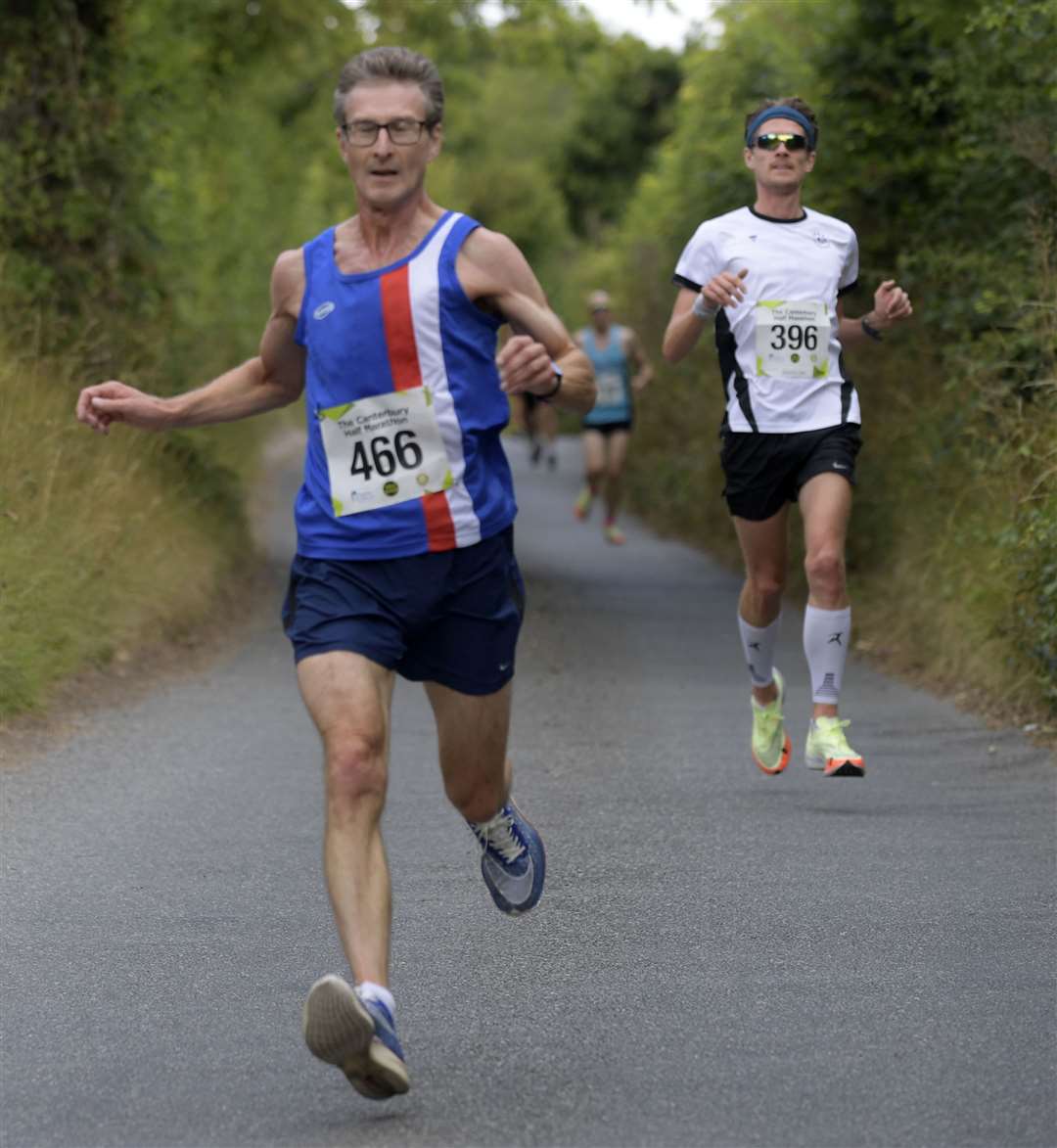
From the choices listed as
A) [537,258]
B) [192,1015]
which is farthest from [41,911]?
[537,258]

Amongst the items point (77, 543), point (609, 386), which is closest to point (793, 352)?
point (77, 543)

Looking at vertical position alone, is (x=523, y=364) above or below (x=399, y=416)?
above

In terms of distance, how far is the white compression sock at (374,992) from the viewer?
4398 mm

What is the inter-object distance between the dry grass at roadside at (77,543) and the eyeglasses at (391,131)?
5011 mm

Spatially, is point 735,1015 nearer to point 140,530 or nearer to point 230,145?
point 140,530

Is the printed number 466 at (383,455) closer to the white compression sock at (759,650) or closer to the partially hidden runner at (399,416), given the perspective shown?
the partially hidden runner at (399,416)

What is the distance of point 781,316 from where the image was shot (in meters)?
7.60

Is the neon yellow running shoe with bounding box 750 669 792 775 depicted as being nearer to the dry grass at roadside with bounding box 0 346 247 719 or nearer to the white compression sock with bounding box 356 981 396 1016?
the dry grass at roadside with bounding box 0 346 247 719

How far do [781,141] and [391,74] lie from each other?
9.65 ft

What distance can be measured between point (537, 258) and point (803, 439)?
49.9 meters

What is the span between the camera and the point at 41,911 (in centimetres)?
629

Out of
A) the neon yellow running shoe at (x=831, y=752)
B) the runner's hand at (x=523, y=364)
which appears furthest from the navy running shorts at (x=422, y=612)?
the neon yellow running shoe at (x=831, y=752)

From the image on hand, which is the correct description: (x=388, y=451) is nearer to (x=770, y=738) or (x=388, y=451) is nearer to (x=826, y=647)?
(x=826, y=647)

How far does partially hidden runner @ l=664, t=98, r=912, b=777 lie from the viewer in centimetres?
761
